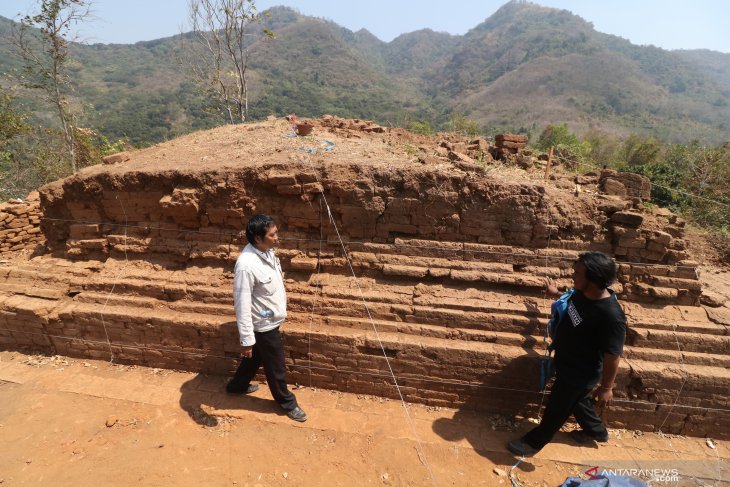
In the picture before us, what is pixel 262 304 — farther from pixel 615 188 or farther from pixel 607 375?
pixel 615 188

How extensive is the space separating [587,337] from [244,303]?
8.91 feet

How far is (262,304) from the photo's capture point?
3084mm

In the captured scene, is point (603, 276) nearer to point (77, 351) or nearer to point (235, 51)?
point (77, 351)

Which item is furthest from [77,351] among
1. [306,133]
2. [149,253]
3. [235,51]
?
[235,51]

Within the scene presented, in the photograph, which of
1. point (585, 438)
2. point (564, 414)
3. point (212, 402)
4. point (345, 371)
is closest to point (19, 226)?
point (212, 402)

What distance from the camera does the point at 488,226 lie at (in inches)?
157

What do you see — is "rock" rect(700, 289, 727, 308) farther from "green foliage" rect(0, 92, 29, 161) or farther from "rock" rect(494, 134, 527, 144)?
"green foliage" rect(0, 92, 29, 161)

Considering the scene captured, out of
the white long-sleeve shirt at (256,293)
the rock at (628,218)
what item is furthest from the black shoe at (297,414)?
the rock at (628,218)

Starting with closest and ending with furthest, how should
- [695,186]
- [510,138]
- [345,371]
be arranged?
1. [345,371]
2. [510,138]
3. [695,186]

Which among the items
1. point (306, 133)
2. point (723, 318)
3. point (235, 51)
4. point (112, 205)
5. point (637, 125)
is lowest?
point (723, 318)

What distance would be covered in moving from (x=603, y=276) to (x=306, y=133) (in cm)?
512

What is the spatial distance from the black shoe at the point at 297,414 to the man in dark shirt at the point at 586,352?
1906 millimetres

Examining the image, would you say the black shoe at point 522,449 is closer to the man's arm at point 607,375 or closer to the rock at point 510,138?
the man's arm at point 607,375

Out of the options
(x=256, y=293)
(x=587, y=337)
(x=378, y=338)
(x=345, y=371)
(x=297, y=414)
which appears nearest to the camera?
(x=587, y=337)
